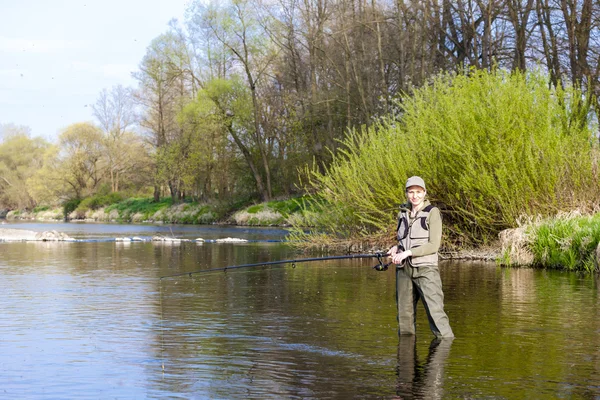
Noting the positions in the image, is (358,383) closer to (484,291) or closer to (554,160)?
(484,291)

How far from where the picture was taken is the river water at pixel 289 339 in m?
6.87

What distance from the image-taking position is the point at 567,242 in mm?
16422

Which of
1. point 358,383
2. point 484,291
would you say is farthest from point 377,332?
point 484,291

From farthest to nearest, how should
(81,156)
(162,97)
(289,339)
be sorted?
(81,156) < (162,97) < (289,339)

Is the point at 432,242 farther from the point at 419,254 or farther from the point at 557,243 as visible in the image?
the point at 557,243

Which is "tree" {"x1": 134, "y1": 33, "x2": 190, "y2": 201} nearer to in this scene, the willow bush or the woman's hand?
the willow bush

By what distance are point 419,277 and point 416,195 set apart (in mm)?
882

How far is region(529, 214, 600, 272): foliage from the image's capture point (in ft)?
51.8

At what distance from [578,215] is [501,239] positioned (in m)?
1.92

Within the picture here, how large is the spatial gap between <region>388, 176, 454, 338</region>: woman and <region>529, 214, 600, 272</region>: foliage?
26.7 ft

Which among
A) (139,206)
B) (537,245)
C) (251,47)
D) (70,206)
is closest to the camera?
(537,245)

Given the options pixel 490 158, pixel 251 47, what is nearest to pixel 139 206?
pixel 251 47

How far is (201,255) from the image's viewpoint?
73.7ft

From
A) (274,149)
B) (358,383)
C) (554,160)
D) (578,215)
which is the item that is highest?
(274,149)
